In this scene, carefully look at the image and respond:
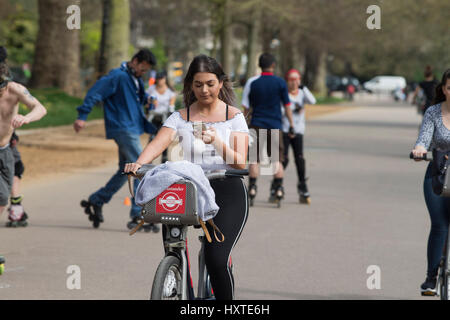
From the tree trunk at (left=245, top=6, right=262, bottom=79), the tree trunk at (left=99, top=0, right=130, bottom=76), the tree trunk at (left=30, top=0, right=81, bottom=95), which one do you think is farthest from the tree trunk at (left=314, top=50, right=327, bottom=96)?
the tree trunk at (left=99, top=0, right=130, bottom=76)

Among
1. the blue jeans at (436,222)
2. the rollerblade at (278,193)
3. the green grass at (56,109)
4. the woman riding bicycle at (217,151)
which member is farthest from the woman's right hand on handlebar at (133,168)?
the green grass at (56,109)

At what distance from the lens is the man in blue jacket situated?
936cm

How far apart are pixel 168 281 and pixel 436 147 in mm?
2377

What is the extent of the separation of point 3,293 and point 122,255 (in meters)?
1.71

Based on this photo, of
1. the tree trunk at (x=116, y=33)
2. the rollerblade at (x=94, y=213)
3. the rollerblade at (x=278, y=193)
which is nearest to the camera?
the rollerblade at (x=94, y=213)

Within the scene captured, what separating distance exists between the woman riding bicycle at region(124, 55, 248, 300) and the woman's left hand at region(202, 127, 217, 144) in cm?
19

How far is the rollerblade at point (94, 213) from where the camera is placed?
9469mm

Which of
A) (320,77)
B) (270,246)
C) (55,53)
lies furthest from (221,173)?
(320,77)

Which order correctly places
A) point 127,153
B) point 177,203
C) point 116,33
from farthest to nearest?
1. point 116,33
2. point 127,153
3. point 177,203

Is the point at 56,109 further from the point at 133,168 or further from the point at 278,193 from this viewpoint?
the point at 133,168

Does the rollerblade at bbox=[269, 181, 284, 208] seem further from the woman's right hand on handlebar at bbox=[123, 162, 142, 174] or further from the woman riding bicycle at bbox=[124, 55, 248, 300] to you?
the woman's right hand on handlebar at bbox=[123, 162, 142, 174]

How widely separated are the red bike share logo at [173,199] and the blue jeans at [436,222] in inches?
87.4

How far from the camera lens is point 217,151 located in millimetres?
4797

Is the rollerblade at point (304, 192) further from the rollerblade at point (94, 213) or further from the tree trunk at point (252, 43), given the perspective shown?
the tree trunk at point (252, 43)
